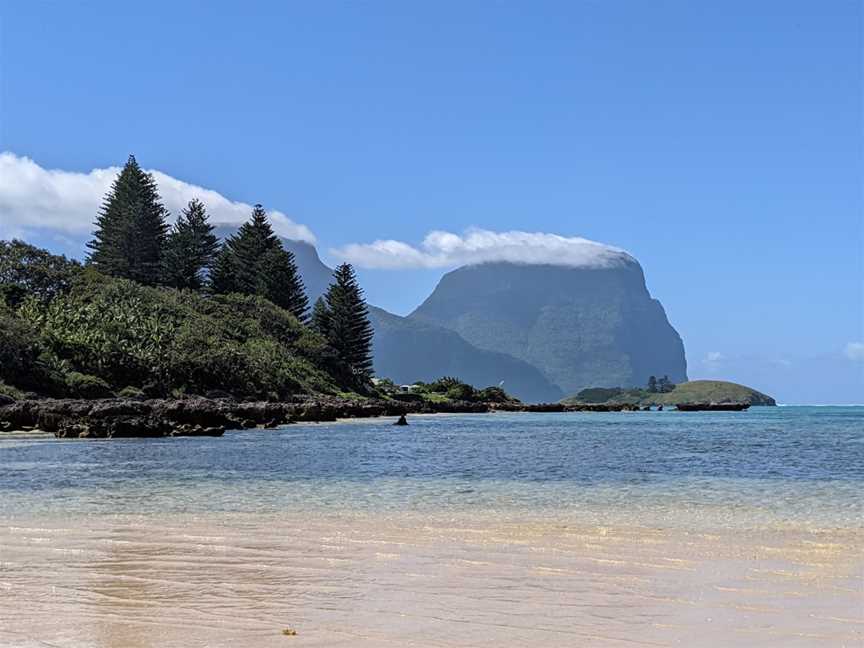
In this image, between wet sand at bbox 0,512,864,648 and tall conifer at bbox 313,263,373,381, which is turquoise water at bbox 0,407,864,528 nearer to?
wet sand at bbox 0,512,864,648

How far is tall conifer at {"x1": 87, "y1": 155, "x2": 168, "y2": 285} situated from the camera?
415 ft

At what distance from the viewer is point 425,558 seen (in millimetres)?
11602

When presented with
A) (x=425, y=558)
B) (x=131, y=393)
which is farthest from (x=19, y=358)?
(x=425, y=558)

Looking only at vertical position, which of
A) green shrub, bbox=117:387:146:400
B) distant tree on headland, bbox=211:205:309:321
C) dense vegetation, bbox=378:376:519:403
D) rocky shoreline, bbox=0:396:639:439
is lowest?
rocky shoreline, bbox=0:396:639:439

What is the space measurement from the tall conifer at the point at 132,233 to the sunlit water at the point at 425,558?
104758 millimetres

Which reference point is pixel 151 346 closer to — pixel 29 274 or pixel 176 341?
pixel 176 341

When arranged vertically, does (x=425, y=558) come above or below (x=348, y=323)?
below

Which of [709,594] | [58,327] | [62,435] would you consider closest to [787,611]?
[709,594]

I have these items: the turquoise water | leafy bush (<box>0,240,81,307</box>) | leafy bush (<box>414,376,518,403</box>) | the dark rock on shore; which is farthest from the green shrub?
leafy bush (<box>414,376,518,403</box>)

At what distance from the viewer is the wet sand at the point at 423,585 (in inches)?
302

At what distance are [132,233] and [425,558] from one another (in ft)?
411

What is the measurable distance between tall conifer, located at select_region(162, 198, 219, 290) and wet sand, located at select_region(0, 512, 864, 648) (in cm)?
11450

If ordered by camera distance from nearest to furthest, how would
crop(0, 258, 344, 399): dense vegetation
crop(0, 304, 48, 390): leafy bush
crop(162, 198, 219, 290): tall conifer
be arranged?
crop(0, 304, 48, 390): leafy bush → crop(0, 258, 344, 399): dense vegetation → crop(162, 198, 219, 290): tall conifer

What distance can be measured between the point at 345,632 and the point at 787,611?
171 inches
